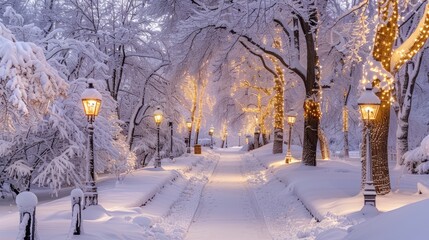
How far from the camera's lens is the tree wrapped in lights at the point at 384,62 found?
45.2 ft

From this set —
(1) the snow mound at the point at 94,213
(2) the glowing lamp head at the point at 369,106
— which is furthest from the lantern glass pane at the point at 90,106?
(2) the glowing lamp head at the point at 369,106

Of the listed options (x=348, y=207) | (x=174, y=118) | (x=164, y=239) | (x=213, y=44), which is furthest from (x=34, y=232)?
(x=174, y=118)

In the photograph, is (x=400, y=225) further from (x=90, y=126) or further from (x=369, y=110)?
(x=90, y=126)

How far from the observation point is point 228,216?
14.0 m

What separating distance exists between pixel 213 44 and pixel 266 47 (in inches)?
96.0

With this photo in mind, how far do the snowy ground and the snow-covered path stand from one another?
0.08ft

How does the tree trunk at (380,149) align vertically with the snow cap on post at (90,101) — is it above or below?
below

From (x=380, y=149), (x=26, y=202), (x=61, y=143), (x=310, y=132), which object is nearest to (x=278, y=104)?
(x=310, y=132)

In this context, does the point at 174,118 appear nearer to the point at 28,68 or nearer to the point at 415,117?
the point at 415,117

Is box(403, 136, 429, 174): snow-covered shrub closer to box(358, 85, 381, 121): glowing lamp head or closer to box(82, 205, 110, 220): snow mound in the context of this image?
box(358, 85, 381, 121): glowing lamp head

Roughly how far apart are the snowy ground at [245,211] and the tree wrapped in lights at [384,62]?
1.02m

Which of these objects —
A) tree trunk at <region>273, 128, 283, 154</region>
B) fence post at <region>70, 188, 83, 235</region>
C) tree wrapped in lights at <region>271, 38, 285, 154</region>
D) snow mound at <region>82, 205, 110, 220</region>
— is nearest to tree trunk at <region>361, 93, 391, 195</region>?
snow mound at <region>82, 205, 110, 220</region>

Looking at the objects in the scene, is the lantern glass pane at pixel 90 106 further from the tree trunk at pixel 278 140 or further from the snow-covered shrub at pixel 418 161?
the tree trunk at pixel 278 140

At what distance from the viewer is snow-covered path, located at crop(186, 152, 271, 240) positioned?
11.5 m
